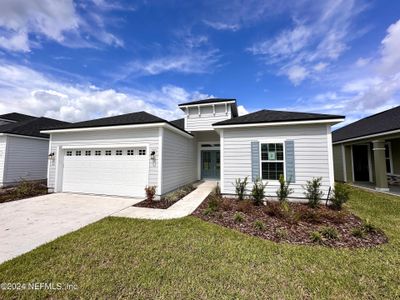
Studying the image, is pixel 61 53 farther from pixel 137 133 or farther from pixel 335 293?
pixel 335 293

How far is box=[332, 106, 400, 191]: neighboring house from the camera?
9.69 meters

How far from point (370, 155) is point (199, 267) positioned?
15118mm

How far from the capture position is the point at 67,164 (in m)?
9.47

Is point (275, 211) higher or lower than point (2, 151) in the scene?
lower

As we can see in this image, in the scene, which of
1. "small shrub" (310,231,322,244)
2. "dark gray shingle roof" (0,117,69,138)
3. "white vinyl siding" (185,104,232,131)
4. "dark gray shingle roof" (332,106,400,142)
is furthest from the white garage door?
"dark gray shingle roof" (332,106,400,142)

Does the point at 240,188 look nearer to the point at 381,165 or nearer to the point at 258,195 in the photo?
the point at 258,195

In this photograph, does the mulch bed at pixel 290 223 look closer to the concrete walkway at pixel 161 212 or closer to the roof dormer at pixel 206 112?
the concrete walkway at pixel 161 212

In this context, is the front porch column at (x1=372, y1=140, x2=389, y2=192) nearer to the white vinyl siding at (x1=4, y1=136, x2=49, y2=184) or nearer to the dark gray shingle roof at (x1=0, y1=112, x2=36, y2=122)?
the white vinyl siding at (x1=4, y1=136, x2=49, y2=184)

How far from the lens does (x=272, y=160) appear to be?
771 cm

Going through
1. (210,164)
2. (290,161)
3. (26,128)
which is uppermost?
(26,128)

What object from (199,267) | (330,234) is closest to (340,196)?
(330,234)

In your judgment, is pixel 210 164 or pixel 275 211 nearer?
pixel 275 211

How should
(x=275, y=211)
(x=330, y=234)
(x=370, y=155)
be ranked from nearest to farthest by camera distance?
(x=330, y=234), (x=275, y=211), (x=370, y=155)

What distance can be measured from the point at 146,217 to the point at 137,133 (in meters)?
4.12
